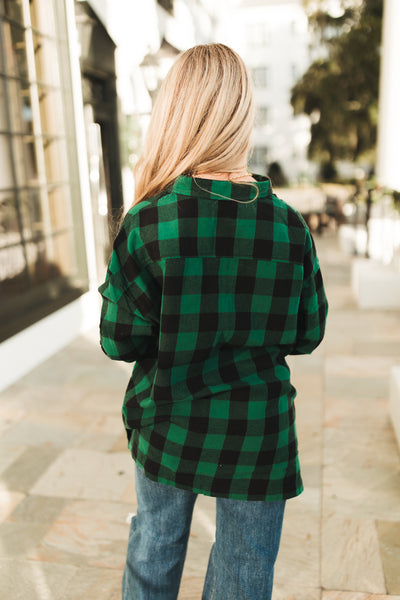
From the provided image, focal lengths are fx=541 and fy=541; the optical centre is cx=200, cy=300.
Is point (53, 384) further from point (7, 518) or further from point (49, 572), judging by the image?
point (49, 572)

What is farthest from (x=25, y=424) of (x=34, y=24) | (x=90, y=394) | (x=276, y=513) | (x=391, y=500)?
(x=34, y=24)

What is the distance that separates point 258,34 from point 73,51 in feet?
116

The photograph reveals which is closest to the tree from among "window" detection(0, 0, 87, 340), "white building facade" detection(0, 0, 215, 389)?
"white building facade" detection(0, 0, 215, 389)

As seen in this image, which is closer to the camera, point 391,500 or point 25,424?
point 391,500

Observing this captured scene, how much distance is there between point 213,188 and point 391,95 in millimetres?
8539

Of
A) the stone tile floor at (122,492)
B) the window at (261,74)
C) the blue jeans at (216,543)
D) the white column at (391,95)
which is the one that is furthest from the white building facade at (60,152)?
the window at (261,74)

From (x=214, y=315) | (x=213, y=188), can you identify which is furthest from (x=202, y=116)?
(x=214, y=315)

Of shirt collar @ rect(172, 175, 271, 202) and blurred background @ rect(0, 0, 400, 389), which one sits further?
blurred background @ rect(0, 0, 400, 389)

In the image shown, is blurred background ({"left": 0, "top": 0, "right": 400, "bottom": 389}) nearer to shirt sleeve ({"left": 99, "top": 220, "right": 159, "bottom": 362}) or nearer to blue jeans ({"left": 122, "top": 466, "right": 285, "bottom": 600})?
shirt sleeve ({"left": 99, "top": 220, "right": 159, "bottom": 362})

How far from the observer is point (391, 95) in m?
8.53

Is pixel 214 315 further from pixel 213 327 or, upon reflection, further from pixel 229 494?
pixel 229 494

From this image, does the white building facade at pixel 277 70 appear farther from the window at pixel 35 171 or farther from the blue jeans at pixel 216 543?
the blue jeans at pixel 216 543

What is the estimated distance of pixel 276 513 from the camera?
128 centimetres

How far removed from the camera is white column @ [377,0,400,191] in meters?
8.23
